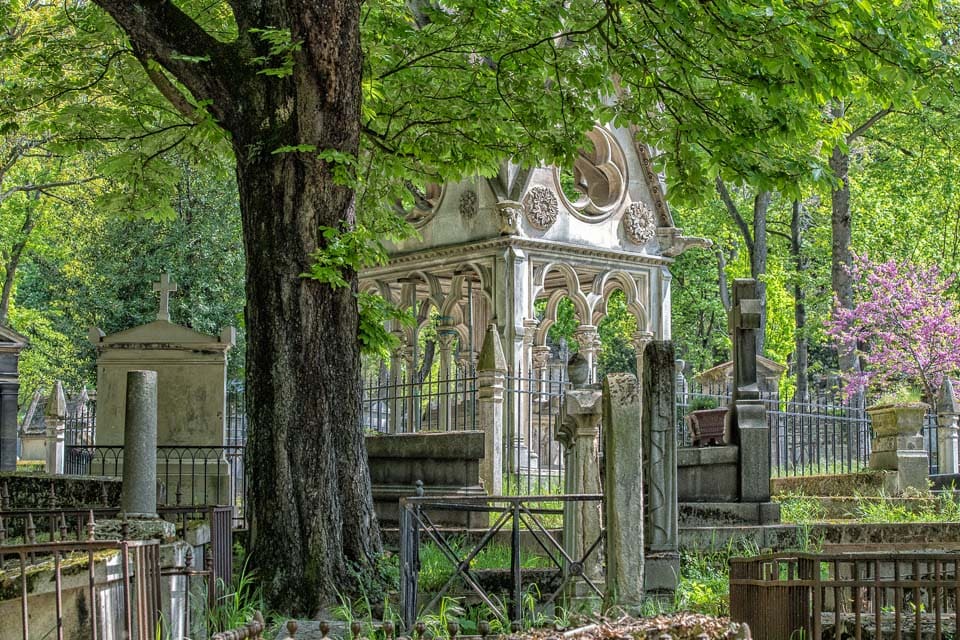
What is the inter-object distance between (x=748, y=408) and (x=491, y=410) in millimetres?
3116

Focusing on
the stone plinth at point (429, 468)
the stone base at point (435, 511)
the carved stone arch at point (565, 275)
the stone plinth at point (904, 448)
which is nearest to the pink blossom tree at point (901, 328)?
the carved stone arch at point (565, 275)

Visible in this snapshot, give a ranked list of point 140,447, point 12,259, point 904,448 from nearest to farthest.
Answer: point 140,447
point 904,448
point 12,259

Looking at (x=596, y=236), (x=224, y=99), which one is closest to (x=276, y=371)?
(x=224, y=99)

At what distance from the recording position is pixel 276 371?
1071 centimetres

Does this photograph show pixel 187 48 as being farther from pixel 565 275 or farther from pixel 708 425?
pixel 565 275

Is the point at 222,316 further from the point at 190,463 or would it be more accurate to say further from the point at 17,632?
the point at 17,632

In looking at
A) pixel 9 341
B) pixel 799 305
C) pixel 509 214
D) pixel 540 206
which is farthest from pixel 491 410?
pixel 799 305

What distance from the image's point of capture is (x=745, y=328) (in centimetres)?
1585

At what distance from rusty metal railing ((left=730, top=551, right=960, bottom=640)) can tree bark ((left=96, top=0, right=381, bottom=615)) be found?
347cm

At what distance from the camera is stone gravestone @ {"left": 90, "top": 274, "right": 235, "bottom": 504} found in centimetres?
1738

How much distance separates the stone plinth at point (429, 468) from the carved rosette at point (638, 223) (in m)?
8.91

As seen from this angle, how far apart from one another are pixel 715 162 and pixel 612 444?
3698 millimetres

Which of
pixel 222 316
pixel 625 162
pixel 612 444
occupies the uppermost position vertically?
pixel 625 162

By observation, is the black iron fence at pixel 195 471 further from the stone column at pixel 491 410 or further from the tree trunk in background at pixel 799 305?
the tree trunk in background at pixel 799 305
